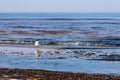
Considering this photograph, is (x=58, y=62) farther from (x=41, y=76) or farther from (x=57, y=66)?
(x=41, y=76)

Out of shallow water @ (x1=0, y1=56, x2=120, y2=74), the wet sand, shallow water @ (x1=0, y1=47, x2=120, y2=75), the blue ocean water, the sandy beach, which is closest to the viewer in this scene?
the wet sand

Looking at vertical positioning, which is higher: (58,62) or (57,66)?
(57,66)

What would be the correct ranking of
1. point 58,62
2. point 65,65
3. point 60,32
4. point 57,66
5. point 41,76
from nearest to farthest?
point 41,76
point 57,66
point 65,65
point 58,62
point 60,32

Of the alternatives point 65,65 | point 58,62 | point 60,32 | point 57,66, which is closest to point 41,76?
point 57,66

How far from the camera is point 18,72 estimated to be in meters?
19.9

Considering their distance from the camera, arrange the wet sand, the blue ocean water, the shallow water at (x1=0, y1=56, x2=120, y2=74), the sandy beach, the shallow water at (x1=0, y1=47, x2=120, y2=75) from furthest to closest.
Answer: the blue ocean water → the shallow water at (x1=0, y1=47, x2=120, y2=75) → the shallow water at (x1=0, y1=56, x2=120, y2=74) → the sandy beach → the wet sand

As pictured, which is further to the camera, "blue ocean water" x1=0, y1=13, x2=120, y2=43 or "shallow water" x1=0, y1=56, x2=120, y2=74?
"blue ocean water" x1=0, y1=13, x2=120, y2=43

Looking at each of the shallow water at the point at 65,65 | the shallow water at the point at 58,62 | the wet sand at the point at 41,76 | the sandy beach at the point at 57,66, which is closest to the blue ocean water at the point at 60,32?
the sandy beach at the point at 57,66

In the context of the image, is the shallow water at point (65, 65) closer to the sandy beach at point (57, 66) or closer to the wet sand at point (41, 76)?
the sandy beach at point (57, 66)

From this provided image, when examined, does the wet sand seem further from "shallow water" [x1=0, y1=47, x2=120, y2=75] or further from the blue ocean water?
the blue ocean water

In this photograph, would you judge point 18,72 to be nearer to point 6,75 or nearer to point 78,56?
point 6,75

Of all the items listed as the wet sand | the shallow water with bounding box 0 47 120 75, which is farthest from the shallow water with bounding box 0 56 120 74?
the wet sand

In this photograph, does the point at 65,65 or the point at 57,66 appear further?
the point at 65,65

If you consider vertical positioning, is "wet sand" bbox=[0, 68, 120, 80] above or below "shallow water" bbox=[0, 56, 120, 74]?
above
